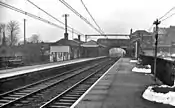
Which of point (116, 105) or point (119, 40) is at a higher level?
point (119, 40)

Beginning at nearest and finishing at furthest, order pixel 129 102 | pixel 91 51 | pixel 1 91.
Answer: pixel 129 102
pixel 1 91
pixel 91 51

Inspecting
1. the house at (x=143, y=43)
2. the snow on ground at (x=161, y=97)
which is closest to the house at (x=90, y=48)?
the house at (x=143, y=43)

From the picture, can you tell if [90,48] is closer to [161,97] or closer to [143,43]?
[143,43]

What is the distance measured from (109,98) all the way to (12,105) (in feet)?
13.0

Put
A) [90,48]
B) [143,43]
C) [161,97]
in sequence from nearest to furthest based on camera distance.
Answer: [161,97] < [143,43] < [90,48]

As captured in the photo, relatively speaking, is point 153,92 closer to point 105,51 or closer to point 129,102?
point 129,102

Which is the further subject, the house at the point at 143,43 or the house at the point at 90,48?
the house at the point at 90,48

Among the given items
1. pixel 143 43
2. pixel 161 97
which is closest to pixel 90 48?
pixel 143 43

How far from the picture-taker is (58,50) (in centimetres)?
4406

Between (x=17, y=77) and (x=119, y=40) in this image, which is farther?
(x=119, y=40)

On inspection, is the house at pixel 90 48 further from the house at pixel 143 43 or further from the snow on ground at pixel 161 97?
the snow on ground at pixel 161 97

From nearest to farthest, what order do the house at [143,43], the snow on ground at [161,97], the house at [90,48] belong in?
the snow on ground at [161,97], the house at [143,43], the house at [90,48]

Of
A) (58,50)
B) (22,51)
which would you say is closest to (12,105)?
(22,51)

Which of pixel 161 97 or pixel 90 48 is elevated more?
pixel 90 48
